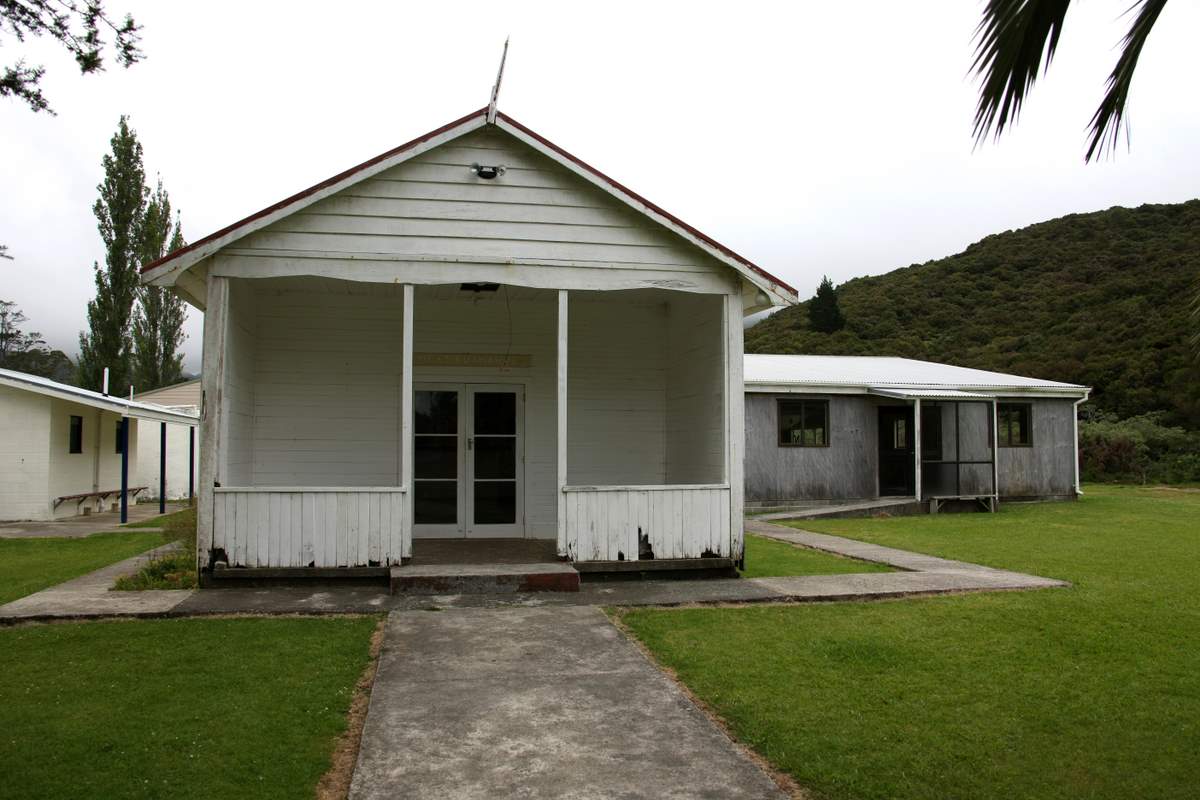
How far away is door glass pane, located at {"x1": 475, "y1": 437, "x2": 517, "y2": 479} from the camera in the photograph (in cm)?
1149

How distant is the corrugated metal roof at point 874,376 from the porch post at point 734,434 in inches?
344

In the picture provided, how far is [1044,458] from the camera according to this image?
68.7 feet

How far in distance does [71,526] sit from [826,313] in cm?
3723

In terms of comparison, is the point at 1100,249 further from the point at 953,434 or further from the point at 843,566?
the point at 843,566

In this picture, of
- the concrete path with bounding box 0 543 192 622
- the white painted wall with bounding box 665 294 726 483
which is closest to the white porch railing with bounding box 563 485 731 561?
the white painted wall with bounding box 665 294 726 483

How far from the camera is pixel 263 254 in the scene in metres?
8.89

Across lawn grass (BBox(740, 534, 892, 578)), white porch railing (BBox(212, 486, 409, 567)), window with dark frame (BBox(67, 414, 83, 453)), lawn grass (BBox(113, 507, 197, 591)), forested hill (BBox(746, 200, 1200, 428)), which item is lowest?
lawn grass (BBox(740, 534, 892, 578))

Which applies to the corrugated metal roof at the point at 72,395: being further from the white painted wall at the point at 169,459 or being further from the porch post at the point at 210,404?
the porch post at the point at 210,404

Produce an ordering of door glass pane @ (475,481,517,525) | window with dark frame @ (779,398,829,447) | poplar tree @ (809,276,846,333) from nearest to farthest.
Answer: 1. door glass pane @ (475,481,517,525)
2. window with dark frame @ (779,398,829,447)
3. poplar tree @ (809,276,846,333)

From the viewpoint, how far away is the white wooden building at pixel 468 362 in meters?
8.80

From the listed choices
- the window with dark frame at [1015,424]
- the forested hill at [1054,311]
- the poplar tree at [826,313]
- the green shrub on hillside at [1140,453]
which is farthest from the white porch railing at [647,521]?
the poplar tree at [826,313]

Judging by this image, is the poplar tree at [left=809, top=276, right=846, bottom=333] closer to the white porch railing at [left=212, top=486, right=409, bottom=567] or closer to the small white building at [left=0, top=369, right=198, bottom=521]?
the small white building at [left=0, top=369, right=198, bottom=521]

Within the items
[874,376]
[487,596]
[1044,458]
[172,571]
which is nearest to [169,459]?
[172,571]

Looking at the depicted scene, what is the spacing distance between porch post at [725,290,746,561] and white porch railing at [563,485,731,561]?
8cm
